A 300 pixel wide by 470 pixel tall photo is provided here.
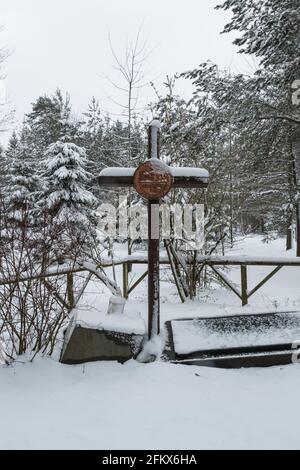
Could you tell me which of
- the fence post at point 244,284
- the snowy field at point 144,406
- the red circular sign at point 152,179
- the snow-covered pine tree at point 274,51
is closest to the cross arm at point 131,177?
the red circular sign at point 152,179

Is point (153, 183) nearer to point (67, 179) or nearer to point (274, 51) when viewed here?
point (274, 51)

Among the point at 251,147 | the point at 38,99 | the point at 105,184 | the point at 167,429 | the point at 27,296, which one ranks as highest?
the point at 38,99

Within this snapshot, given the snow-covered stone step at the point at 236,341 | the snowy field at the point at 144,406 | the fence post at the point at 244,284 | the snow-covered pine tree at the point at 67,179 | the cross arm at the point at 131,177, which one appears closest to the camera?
the snowy field at the point at 144,406

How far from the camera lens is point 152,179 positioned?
397 centimetres

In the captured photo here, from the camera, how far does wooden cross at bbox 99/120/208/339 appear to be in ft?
13.1

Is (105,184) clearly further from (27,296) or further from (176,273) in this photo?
(176,273)

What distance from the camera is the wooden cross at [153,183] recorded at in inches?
157

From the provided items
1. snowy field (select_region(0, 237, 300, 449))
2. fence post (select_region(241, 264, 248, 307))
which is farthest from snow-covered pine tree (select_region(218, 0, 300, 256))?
snowy field (select_region(0, 237, 300, 449))

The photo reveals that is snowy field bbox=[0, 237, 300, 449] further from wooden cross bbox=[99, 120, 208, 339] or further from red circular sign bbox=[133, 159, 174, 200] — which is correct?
red circular sign bbox=[133, 159, 174, 200]

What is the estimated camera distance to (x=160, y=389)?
3.23 m

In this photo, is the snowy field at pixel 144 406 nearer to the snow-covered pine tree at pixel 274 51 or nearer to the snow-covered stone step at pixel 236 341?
the snow-covered stone step at pixel 236 341

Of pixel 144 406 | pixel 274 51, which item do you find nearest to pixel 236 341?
pixel 144 406
